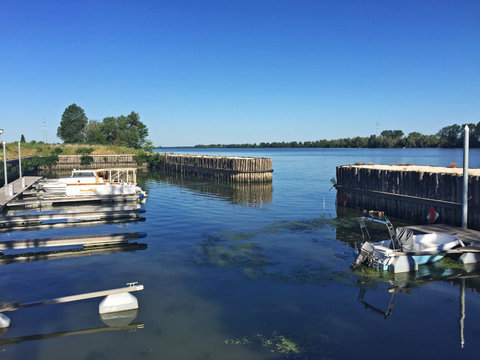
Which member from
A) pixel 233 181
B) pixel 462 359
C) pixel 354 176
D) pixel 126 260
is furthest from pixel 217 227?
pixel 233 181

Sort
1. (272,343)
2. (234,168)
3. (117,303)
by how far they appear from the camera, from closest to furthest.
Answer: (272,343)
(117,303)
(234,168)

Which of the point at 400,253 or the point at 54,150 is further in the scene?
the point at 54,150

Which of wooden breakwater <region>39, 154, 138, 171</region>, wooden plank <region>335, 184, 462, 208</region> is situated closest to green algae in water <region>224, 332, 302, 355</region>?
wooden plank <region>335, 184, 462, 208</region>

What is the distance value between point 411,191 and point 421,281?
1213 cm

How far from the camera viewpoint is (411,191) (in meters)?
25.7

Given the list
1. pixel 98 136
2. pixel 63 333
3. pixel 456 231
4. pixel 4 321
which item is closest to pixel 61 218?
pixel 4 321

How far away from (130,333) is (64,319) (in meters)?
2.47

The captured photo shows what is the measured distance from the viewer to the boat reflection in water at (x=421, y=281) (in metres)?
12.9

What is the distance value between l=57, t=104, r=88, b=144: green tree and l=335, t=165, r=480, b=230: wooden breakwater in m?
129

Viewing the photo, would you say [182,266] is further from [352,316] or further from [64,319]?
[352,316]

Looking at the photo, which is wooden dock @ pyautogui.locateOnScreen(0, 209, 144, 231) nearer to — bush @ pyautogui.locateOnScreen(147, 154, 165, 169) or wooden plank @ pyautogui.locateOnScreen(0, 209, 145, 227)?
wooden plank @ pyautogui.locateOnScreen(0, 209, 145, 227)

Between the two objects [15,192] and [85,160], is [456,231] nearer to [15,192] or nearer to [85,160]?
[15,192]

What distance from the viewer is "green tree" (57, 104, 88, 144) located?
140 m

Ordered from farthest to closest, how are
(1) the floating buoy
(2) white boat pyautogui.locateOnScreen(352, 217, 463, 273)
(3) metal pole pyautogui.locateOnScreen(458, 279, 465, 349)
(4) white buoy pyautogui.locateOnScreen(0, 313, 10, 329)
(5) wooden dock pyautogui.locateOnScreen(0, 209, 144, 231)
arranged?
(5) wooden dock pyautogui.locateOnScreen(0, 209, 144, 231) < (2) white boat pyautogui.locateOnScreen(352, 217, 463, 273) < (1) the floating buoy < (4) white buoy pyautogui.locateOnScreen(0, 313, 10, 329) < (3) metal pole pyautogui.locateOnScreen(458, 279, 465, 349)
